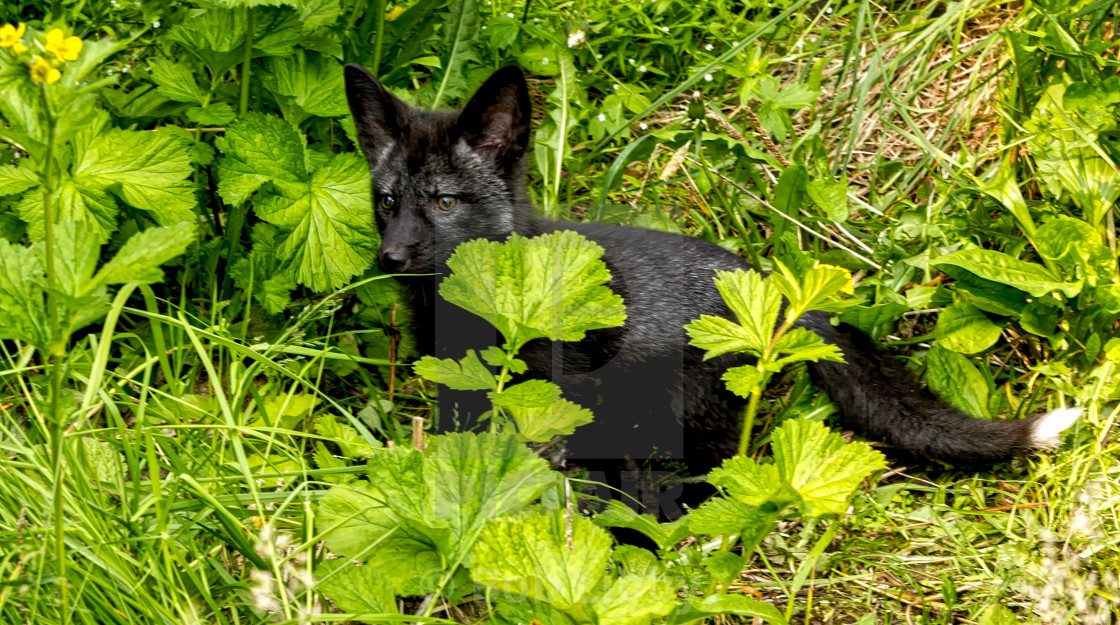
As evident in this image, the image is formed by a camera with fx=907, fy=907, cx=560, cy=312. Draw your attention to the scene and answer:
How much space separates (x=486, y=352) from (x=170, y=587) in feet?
2.66

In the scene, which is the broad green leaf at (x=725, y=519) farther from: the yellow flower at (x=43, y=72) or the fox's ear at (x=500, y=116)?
the fox's ear at (x=500, y=116)

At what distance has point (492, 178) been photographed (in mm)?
3311

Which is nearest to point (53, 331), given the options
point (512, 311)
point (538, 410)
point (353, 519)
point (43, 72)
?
point (43, 72)

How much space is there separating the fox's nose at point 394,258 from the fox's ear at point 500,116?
1.72ft

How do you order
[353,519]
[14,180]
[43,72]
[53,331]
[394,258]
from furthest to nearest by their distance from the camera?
[394,258] → [14,180] → [353,519] → [53,331] → [43,72]

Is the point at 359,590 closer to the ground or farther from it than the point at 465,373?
closer to the ground

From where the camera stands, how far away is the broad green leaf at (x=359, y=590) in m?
1.84

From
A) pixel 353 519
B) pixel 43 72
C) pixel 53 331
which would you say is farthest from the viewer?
pixel 353 519

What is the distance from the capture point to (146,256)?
61.8 inches

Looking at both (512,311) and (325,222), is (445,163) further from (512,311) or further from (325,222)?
(512,311)

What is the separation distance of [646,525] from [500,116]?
1621 mm

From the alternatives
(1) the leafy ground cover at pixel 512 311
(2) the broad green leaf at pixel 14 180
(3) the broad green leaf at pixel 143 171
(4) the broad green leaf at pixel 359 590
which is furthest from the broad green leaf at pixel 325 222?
(4) the broad green leaf at pixel 359 590

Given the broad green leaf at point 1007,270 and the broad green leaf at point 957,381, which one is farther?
the broad green leaf at point 957,381

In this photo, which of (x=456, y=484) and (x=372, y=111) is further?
(x=372, y=111)
